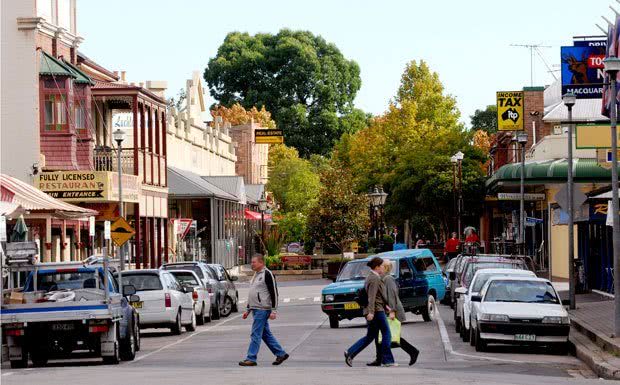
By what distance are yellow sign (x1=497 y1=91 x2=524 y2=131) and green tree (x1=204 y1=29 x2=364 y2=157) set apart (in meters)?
54.2

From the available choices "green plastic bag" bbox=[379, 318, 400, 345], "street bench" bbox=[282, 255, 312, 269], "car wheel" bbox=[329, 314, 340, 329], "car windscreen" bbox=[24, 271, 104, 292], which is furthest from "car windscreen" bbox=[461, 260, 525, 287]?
"street bench" bbox=[282, 255, 312, 269]

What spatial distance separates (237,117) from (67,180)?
2855 inches

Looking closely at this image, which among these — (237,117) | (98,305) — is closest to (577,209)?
(98,305)

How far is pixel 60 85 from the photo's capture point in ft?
158

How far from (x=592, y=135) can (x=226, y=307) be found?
12496 millimetres

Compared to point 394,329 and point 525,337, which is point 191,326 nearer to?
point 525,337

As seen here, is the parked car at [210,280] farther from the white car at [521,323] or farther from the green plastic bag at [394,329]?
the green plastic bag at [394,329]

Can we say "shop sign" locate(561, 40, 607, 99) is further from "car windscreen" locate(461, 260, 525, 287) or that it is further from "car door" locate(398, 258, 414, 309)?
"car door" locate(398, 258, 414, 309)

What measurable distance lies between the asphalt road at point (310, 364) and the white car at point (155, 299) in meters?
0.47

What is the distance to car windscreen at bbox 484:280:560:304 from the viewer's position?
26.6 metres

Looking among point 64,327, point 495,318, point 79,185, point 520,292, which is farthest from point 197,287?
point 64,327

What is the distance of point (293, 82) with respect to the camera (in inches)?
4948

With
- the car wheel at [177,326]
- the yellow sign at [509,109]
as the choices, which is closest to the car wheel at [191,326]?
the car wheel at [177,326]

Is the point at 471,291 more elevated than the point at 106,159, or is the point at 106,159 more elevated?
the point at 106,159
